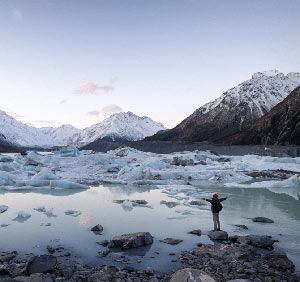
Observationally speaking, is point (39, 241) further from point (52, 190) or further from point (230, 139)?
point (230, 139)

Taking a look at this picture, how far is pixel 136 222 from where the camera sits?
16719mm

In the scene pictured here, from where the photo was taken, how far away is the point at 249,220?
17.2 m

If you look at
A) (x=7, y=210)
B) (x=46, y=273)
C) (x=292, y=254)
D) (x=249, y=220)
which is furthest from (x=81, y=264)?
(x=7, y=210)

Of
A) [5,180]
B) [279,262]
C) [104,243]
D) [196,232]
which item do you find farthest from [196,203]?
[5,180]

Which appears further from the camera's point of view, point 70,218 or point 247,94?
point 247,94

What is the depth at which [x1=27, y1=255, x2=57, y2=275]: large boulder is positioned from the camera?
1017 centimetres

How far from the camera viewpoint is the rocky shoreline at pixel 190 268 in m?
9.66

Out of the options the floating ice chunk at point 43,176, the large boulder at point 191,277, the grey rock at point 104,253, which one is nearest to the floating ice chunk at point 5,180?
the floating ice chunk at point 43,176

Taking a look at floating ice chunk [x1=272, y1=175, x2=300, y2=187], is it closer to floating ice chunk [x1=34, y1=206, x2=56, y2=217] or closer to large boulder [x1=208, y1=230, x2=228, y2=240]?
floating ice chunk [x1=34, y1=206, x2=56, y2=217]

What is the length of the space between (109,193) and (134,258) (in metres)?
16.3

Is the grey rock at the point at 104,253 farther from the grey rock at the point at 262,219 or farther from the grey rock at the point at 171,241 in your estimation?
the grey rock at the point at 262,219

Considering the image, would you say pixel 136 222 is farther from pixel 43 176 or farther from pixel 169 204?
pixel 43 176

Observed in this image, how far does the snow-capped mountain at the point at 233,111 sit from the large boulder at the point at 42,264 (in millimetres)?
146285

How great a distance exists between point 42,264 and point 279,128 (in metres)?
99.3
